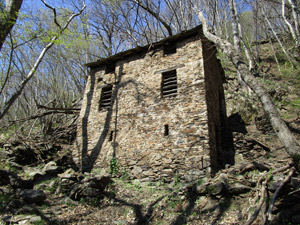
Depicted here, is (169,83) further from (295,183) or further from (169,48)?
(295,183)

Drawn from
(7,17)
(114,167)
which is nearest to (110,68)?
(114,167)

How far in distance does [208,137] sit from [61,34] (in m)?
7.54

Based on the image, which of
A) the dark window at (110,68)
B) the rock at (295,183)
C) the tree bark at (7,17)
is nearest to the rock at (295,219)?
the rock at (295,183)

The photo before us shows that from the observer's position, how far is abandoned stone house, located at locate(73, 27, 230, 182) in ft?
23.3

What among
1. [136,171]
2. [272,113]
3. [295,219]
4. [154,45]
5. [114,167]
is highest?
[154,45]

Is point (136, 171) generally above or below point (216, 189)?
above

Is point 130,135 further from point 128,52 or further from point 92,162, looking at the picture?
point 128,52

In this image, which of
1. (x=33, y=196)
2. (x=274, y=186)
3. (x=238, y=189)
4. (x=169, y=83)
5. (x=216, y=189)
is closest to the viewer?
(x=274, y=186)

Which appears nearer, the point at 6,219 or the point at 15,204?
the point at 6,219

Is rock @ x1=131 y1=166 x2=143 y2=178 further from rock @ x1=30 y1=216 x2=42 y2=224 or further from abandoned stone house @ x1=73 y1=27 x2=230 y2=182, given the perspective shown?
rock @ x1=30 y1=216 x2=42 y2=224

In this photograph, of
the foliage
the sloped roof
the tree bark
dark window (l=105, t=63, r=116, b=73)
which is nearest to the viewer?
the tree bark

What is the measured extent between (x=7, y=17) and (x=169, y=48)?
20.0ft

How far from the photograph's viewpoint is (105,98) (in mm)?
10203

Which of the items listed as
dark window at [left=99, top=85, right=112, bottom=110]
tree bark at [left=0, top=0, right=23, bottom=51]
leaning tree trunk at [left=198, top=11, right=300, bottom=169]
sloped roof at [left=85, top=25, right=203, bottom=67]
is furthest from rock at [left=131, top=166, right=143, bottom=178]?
tree bark at [left=0, top=0, right=23, bottom=51]
